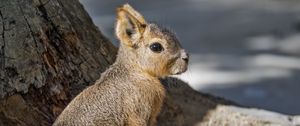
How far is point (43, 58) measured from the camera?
15.6 feet

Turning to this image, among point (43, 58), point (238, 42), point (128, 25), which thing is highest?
point (238, 42)

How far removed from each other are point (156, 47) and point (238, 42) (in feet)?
16.2

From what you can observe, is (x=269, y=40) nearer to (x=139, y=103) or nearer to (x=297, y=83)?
(x=297, y=83)

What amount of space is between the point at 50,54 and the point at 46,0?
317 millimetres

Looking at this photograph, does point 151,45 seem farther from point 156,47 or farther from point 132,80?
point 132,80

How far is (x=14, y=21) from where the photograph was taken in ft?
15.2

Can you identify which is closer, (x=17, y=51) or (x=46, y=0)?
(x=17, y=51)

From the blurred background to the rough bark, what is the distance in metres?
2.36

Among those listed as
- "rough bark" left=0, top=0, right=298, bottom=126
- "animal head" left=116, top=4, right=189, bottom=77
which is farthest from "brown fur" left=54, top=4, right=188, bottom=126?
"rough bark" left=0, top=0, right=298, bottom=126

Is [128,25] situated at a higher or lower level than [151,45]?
higher

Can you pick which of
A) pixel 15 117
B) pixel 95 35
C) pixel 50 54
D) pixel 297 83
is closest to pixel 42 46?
pixel 50 54

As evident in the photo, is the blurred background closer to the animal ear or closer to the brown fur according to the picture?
the brown fur

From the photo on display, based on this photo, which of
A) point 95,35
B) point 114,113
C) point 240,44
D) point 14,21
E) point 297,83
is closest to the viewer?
point 114,113

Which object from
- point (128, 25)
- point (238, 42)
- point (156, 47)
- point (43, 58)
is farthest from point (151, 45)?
point (238, 42)
